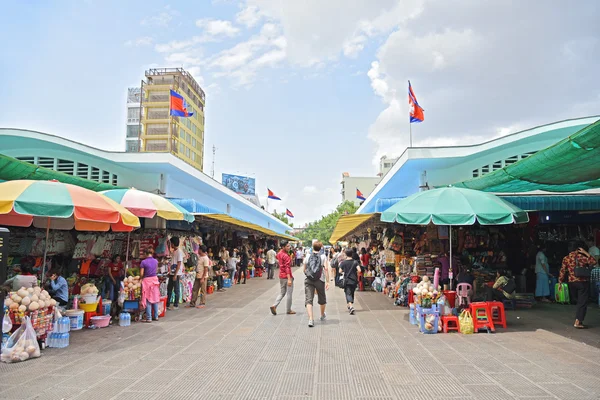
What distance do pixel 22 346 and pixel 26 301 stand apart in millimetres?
676

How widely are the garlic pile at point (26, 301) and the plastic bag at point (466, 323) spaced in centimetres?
703

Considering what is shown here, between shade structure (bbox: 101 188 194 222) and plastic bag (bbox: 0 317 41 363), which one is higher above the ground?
shade structure (bbox: 101 188 194 222)

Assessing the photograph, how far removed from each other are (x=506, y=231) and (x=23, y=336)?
40.3 feet

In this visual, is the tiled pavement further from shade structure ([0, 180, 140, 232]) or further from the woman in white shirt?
the woman in white shirt


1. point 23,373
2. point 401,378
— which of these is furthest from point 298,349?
point 23,373

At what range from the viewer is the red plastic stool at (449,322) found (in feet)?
25.1

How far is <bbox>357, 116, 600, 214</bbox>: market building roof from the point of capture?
15.2 metres

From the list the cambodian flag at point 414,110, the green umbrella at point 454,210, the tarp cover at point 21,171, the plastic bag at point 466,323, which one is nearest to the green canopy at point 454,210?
the green umbrella at point 454,210

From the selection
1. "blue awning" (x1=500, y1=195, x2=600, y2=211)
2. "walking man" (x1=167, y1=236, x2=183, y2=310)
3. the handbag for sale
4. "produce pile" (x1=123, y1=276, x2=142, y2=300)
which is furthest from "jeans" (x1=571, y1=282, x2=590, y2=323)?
"walking man" (x1=167, y1=236, x2=183, y2=310)

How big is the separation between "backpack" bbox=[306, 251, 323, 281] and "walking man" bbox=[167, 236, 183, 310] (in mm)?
3934

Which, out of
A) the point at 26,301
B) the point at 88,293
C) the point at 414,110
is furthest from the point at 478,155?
the point at 26,301

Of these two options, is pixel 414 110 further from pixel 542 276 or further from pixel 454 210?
pixel 454 210

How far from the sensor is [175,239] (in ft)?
36.1

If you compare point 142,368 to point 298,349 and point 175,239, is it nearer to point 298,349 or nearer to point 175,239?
point 298,349
